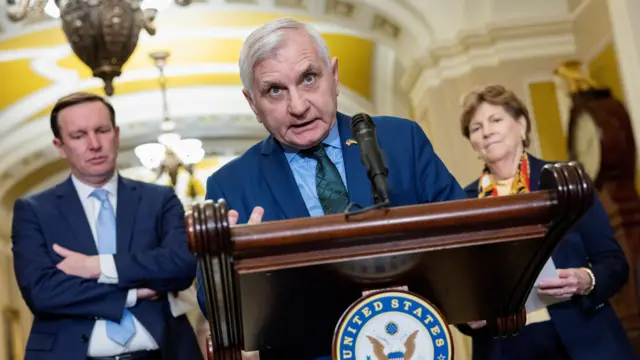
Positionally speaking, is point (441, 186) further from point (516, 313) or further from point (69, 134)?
point (69, 134)

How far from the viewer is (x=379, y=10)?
7992 millimetres

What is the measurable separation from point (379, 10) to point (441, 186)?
6.24 m

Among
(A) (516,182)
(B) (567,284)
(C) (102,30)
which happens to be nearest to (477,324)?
(B) (567,284)

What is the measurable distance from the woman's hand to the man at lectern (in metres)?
0.68

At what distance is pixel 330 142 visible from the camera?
1.97 meters

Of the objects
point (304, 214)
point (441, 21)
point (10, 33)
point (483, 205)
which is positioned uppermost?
Answer: point (10, 33)

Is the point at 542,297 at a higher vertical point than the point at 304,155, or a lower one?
lower

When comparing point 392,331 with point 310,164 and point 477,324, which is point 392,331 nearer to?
point 477,324

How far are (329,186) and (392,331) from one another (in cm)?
48

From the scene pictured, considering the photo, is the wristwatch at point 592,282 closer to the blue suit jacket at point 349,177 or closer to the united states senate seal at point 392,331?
the blue suit jacket at point 349,177

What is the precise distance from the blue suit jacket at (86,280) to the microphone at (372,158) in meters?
1.32

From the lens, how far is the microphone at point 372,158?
1438mm

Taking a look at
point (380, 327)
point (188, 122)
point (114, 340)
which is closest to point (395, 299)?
point (380, 327)

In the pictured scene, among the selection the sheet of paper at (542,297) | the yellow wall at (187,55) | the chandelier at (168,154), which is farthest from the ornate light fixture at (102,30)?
the chandelier at (168,154)
